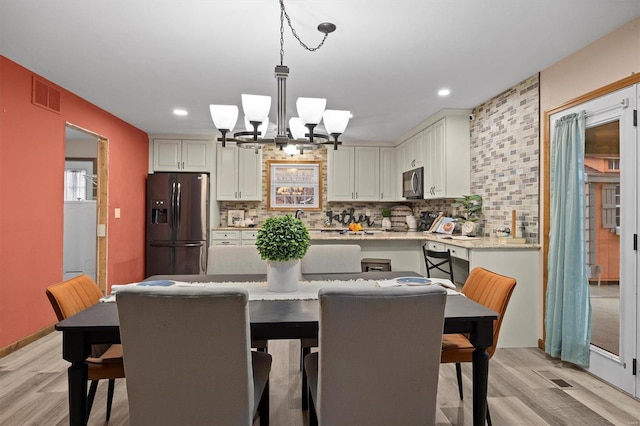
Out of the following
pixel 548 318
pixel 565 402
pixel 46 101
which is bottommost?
pixel 565 402

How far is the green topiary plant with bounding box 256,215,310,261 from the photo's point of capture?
5.99ft

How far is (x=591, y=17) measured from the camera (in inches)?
87.2

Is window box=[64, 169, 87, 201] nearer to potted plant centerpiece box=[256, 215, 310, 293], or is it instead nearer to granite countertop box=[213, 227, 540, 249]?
granite countertop box=[213, 227, 540, 249]

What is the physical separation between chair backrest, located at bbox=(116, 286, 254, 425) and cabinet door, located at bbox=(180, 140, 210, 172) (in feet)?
15.6

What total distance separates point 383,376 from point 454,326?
44 centimetres

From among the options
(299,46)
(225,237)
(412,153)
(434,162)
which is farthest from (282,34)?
(225,237)

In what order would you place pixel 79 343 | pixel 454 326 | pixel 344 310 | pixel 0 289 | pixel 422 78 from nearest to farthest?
pixel 344 310 < pixel 79 343 < pixel 454 326 < pixel 0 289 < pixel 422 78

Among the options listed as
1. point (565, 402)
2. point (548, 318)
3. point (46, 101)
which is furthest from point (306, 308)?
point (46, 101)

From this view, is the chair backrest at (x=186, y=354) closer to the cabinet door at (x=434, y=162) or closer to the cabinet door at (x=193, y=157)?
the cabinet door at (x=434, y=162)

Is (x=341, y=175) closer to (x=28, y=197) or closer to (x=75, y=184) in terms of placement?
(x=28, y=197)

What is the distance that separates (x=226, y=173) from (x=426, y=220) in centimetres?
327

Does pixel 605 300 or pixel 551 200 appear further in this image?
pixel 551 200

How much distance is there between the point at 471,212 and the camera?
4.12m

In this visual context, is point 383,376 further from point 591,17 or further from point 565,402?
point 591,17
